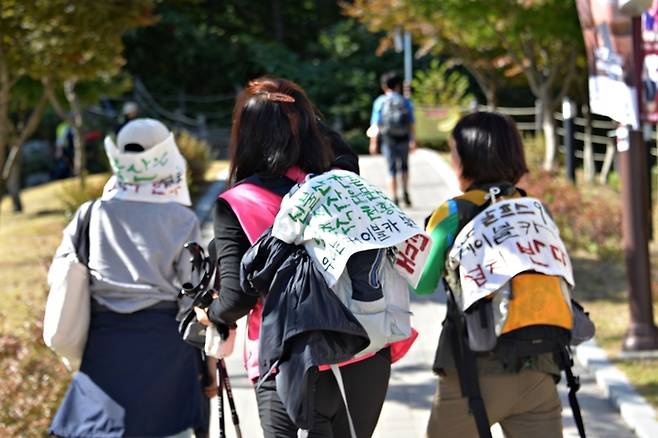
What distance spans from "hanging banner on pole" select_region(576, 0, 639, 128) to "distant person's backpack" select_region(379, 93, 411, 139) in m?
5.42

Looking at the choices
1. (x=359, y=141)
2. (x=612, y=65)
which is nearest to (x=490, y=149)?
(x=612, y=65)

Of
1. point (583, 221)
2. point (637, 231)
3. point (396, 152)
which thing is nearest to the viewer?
point (637, 231)

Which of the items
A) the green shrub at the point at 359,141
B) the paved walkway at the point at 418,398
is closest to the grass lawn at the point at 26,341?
the paved walkway at the point at 418,398

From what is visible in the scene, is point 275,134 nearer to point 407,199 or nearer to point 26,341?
point 26,341

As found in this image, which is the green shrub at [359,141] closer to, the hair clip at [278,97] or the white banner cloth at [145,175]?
the white banner cloth at [145,175]

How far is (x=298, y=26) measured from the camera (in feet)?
102

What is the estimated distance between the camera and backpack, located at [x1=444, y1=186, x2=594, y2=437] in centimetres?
373

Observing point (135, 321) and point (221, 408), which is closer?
point (221, 408)

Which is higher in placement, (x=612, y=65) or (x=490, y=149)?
(x=490, y=149)

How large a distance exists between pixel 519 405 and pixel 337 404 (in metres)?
0.83

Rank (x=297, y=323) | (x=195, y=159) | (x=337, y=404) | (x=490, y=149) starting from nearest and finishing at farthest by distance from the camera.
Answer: (x=297, y=323)
(x=337, y=404)
(x=490, y=149)
(x=195, y=159)

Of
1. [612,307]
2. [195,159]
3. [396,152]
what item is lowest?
[612,307]

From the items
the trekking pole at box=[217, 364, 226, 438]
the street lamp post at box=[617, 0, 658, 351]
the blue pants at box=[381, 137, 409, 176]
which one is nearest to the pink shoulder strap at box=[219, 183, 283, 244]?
the trekking pole at box=[217, 364, 226, 438]

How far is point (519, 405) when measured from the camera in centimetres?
380
